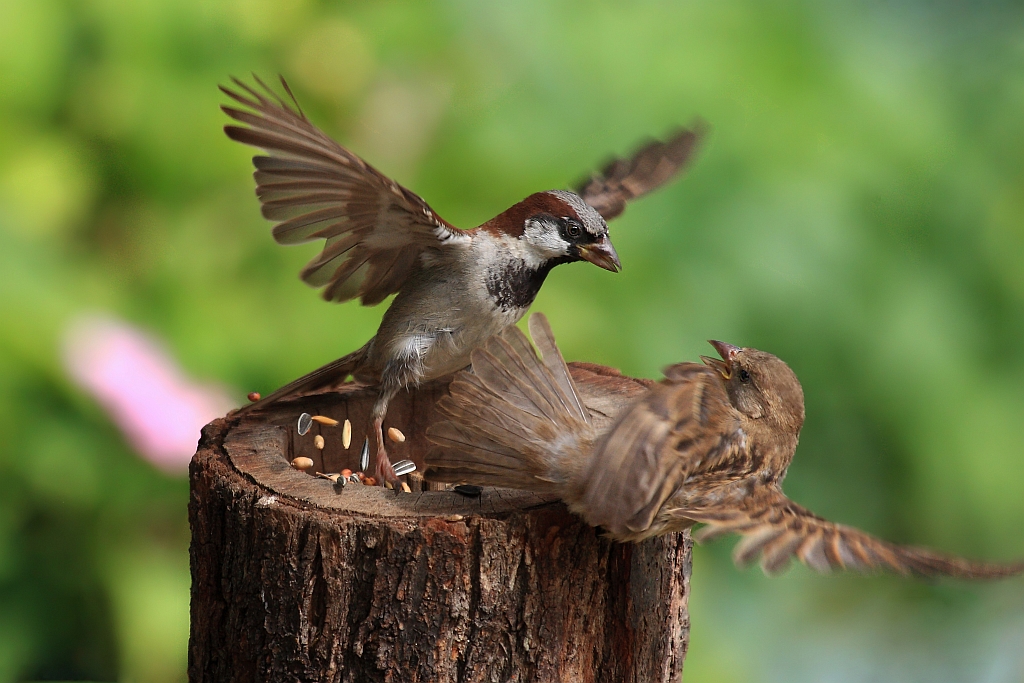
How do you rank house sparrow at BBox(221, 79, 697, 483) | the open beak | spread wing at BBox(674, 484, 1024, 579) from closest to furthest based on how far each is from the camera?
spread wing at BBox(674, 484, 1024, 579), the open beak, house sparrow at BBox(221, 79, 697, 483)

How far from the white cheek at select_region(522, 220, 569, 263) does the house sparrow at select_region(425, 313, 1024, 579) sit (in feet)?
1.19

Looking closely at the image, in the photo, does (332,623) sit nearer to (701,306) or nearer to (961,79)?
(701,306)

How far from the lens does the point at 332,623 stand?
6.23 feet

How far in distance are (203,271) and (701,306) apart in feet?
5.45

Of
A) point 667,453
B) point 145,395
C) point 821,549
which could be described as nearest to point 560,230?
point 667,453

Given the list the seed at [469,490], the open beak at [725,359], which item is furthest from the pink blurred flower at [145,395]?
the open beak at [725,359]

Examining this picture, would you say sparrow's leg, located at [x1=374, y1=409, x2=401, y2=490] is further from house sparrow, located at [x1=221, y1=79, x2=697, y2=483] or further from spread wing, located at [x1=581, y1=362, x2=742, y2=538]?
spread wing, located at [x1=581, y1=362, x2=742, y2=538]

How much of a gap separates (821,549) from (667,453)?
0.90 feet

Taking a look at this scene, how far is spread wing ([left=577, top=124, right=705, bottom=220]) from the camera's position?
9.49 ft

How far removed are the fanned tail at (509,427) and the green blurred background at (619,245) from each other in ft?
4.95

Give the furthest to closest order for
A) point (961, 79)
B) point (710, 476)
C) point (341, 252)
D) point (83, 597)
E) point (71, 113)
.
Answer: point (961, 79) → point (71, 113) → point (83, 597) → point (341, 252) → point (710, 476)

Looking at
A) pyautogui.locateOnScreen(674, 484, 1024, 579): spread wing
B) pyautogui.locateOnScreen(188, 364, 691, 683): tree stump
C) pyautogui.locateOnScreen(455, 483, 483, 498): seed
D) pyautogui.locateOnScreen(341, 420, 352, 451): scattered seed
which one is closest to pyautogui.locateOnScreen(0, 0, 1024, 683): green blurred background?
pyautogui.locateOnScreen(341, 420, 352, 451): scattered seed

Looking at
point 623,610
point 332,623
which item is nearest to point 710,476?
point 623,610

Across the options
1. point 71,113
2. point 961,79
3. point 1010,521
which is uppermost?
point 961,79
